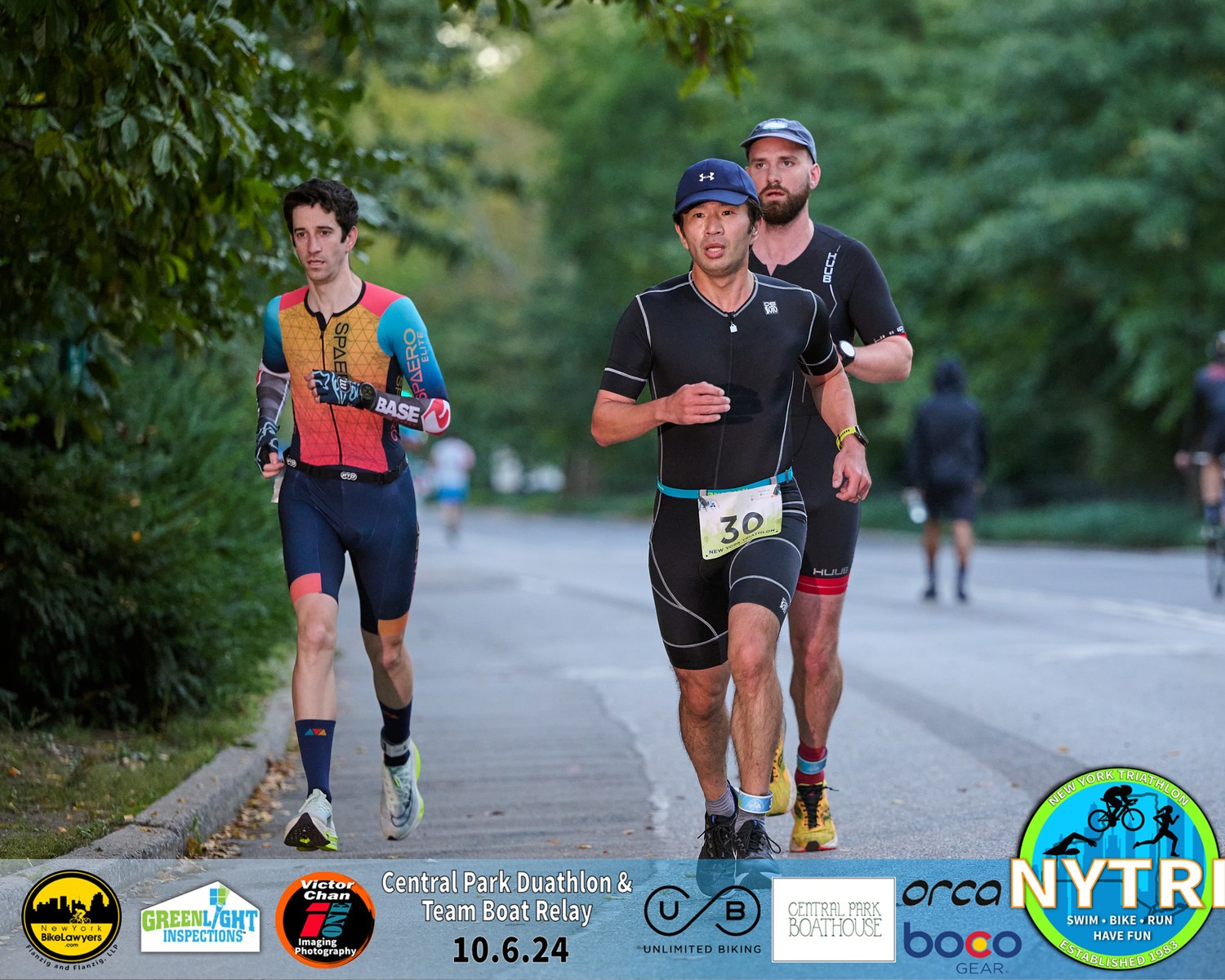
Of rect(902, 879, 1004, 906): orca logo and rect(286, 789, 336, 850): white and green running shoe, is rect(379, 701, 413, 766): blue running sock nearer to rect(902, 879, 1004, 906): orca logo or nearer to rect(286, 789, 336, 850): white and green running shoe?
rect(286, 789, 336, 850): white and green running shoe

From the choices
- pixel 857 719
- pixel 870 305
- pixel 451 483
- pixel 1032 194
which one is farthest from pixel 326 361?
pixel 451 483

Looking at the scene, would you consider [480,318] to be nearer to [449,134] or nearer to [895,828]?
[449,134]

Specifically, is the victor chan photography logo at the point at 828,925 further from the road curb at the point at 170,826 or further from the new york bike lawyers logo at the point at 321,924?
the road curb at the point at 170,826

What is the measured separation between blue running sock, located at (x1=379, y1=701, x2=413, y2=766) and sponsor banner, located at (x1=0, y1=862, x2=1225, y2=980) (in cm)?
86

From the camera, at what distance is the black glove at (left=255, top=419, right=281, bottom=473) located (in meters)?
5.96

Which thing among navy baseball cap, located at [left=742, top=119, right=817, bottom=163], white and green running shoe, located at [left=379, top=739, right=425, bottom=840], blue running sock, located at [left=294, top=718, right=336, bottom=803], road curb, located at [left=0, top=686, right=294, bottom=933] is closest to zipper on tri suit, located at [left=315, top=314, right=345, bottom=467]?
blue running sock, located at [left=294, top=718, right=336, bottom=803]

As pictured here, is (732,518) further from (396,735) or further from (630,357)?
(396,735)

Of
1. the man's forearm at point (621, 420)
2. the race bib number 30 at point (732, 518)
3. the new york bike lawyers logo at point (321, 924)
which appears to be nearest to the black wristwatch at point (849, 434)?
the race bib number 30 at point (732, 518)

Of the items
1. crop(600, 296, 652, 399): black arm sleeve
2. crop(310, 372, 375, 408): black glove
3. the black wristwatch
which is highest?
crop(600, 296, 652, 399): black arm sleeve

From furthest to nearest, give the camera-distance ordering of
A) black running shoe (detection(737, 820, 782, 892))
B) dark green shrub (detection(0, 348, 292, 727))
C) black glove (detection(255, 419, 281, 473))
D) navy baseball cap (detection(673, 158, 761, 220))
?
dark green shrub (detection(0, 348, 292, 727)) → black glove (detection(255, 419, 281, 473)) → navy baseball cap (detection(673, 158, 761, 220)) → black running shoe (detection(737, 820, 782, 892))

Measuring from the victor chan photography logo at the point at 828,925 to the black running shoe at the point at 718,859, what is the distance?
380 millimetres

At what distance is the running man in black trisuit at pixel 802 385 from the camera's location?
243 inches

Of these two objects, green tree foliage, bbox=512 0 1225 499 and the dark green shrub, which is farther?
green tree foliage, bbox=512 0 1225 499

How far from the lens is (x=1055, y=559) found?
2450cm
